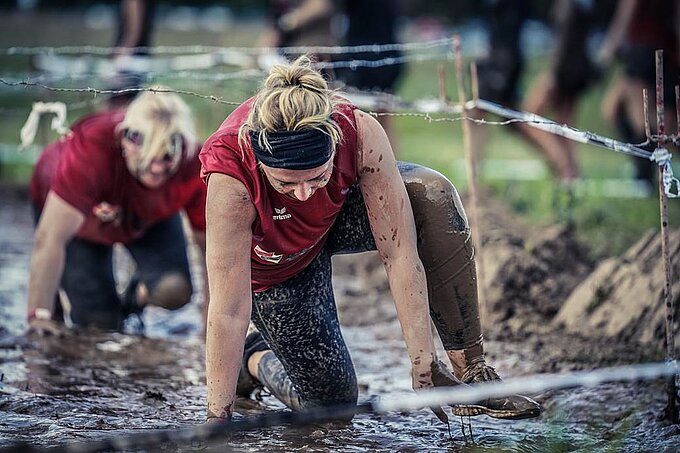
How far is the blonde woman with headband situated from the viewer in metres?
5.40

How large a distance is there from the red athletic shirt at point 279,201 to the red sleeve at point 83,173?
168 centimetres

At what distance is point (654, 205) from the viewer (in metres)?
8.30

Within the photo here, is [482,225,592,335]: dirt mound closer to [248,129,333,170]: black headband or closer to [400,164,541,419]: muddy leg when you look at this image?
[400,164,541,419]: muddy leg

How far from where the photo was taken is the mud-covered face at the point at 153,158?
535cm

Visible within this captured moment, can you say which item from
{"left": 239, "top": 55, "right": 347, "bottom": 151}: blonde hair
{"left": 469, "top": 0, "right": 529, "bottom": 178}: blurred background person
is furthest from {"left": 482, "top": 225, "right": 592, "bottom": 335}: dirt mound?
{"left": 239, "top": 55, "right": 347, "bottom": 151}: blonde hair

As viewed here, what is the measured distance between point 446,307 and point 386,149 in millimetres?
699

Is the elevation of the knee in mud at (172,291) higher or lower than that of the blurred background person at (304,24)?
lower

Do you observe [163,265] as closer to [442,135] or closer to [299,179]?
[299,179]

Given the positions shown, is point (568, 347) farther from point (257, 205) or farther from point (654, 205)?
point (654, 205)

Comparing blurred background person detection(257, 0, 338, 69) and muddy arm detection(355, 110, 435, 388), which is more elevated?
blurred background person detection(257, 0, 338, 69)

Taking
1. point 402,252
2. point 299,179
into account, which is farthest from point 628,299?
point 299,179

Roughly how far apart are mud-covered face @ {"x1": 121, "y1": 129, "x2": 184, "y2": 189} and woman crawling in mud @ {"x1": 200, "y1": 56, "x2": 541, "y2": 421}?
1.33 m

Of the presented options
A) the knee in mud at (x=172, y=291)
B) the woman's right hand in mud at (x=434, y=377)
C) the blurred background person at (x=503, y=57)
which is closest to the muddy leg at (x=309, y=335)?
the woman's right hand in mud at (x=434, y=377)

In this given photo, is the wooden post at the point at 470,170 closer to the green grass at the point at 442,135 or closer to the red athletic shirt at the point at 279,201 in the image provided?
the green grass at the point at 442,135
